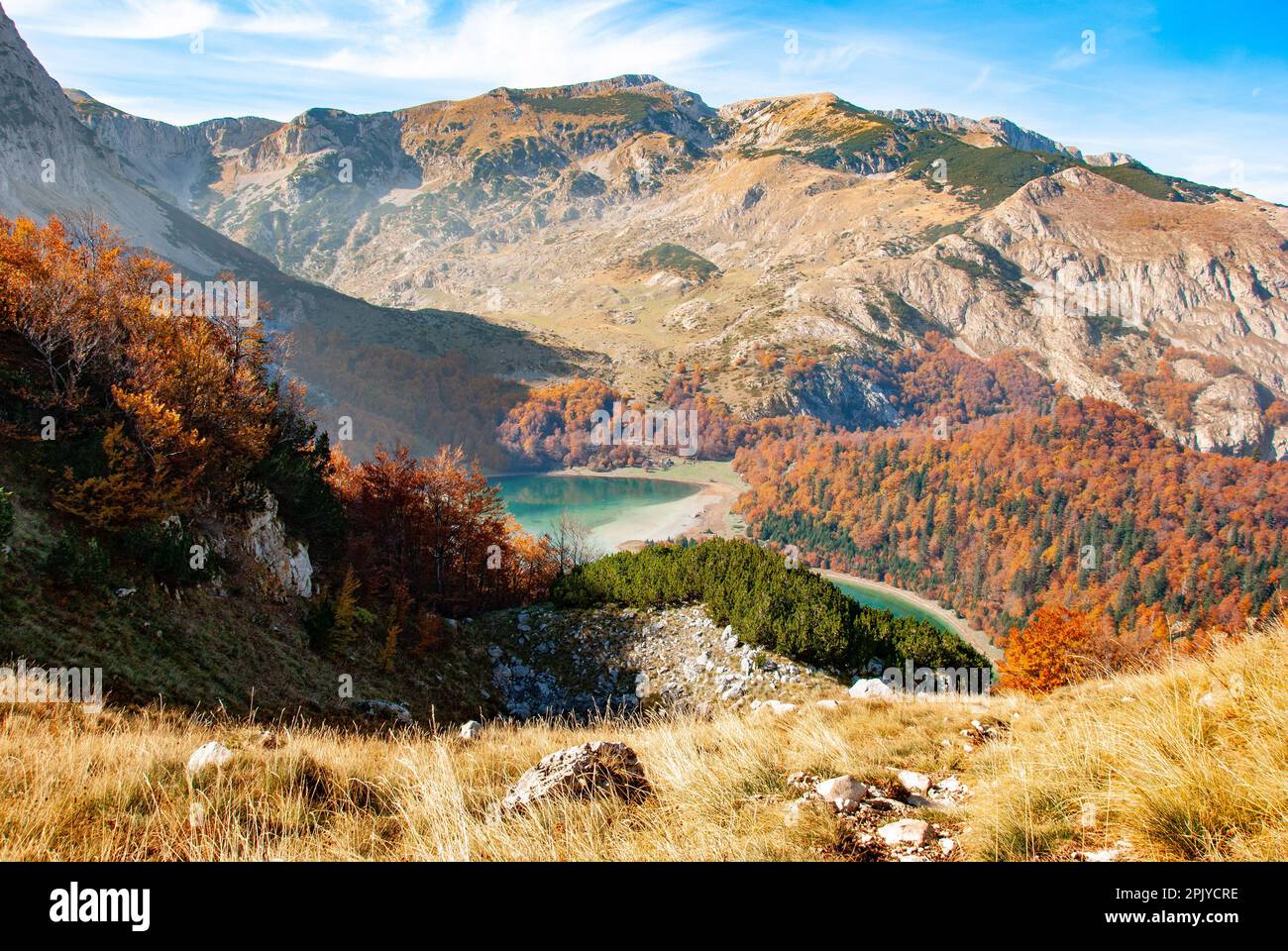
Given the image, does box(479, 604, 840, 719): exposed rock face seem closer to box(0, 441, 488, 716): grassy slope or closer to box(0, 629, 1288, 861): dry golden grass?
box(0, 441, 488, 716): grassy slope

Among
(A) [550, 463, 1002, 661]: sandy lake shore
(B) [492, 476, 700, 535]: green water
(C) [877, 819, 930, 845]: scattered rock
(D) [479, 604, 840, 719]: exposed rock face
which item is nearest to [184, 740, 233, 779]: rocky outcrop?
(C) [877, 819, 930, 845]: scattered rock

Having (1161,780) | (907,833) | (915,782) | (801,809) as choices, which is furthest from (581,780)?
(1161,780)

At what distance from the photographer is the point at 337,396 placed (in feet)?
638

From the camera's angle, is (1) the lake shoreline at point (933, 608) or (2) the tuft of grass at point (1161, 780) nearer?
(2) the tuft of grass at point (1161, 780)

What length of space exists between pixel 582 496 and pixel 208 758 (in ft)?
526

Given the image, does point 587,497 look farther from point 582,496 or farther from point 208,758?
point 208,758

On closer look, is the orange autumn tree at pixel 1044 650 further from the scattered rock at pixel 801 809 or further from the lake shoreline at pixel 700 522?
the lake shoreline at pixel 700 522

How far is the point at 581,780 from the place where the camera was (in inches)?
199

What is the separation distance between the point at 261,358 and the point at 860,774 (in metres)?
26.4

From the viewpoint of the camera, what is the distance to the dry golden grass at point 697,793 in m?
3.70

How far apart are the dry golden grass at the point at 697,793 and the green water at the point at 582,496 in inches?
4976

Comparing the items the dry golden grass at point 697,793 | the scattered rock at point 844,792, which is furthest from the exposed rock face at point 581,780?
the scattered rock at point 844,792

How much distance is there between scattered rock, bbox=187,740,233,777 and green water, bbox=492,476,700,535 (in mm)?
126198
